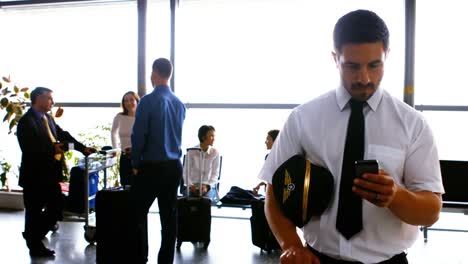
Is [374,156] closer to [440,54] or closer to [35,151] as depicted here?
[35,151]

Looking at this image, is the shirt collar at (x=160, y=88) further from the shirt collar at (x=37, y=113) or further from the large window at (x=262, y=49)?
the large window at (x=262, y=49)

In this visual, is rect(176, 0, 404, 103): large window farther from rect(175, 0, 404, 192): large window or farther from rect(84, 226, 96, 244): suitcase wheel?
rect(84, 226, 96, 244): suitcase wheel

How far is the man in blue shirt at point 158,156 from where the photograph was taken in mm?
3422

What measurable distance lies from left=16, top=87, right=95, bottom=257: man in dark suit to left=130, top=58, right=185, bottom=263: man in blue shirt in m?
1.02

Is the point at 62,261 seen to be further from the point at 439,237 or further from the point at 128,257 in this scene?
the point at 439,237

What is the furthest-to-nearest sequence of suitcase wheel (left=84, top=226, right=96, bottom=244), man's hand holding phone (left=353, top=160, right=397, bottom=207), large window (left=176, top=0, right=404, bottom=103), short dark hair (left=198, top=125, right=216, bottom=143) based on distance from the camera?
large window (left=176, top=0, right=404, bottom=103), short dark hair (left=198, top=125, right=216, bottom=143), suitcase wheel (left=84, top=226, right=96, bottom=244), man's hand holding phone (left=353, top=160, right=397, bottom=207)

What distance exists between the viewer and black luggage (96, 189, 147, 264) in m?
3.76

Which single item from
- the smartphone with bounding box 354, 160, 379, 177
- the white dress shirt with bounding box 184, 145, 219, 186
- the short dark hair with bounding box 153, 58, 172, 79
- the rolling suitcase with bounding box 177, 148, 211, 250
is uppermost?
the short dark hair with bounding box 153, 58, 172, 79

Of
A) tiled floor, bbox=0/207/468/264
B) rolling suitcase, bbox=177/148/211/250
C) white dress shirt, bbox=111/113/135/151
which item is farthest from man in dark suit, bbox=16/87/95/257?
rolling suitcase, bbox=177/148/211/250

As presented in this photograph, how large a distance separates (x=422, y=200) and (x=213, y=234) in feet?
13.4

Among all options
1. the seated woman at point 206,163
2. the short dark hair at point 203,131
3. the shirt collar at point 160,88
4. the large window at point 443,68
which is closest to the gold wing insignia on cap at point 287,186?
the shirt collar at point 160,88

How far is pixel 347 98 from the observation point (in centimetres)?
113

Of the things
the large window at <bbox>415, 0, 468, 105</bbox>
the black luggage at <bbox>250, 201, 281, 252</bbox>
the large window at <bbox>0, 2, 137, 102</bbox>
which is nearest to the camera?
the black luggage at <bbox>250, 201, 281, 252</bbox>

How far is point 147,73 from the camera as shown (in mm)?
5906
